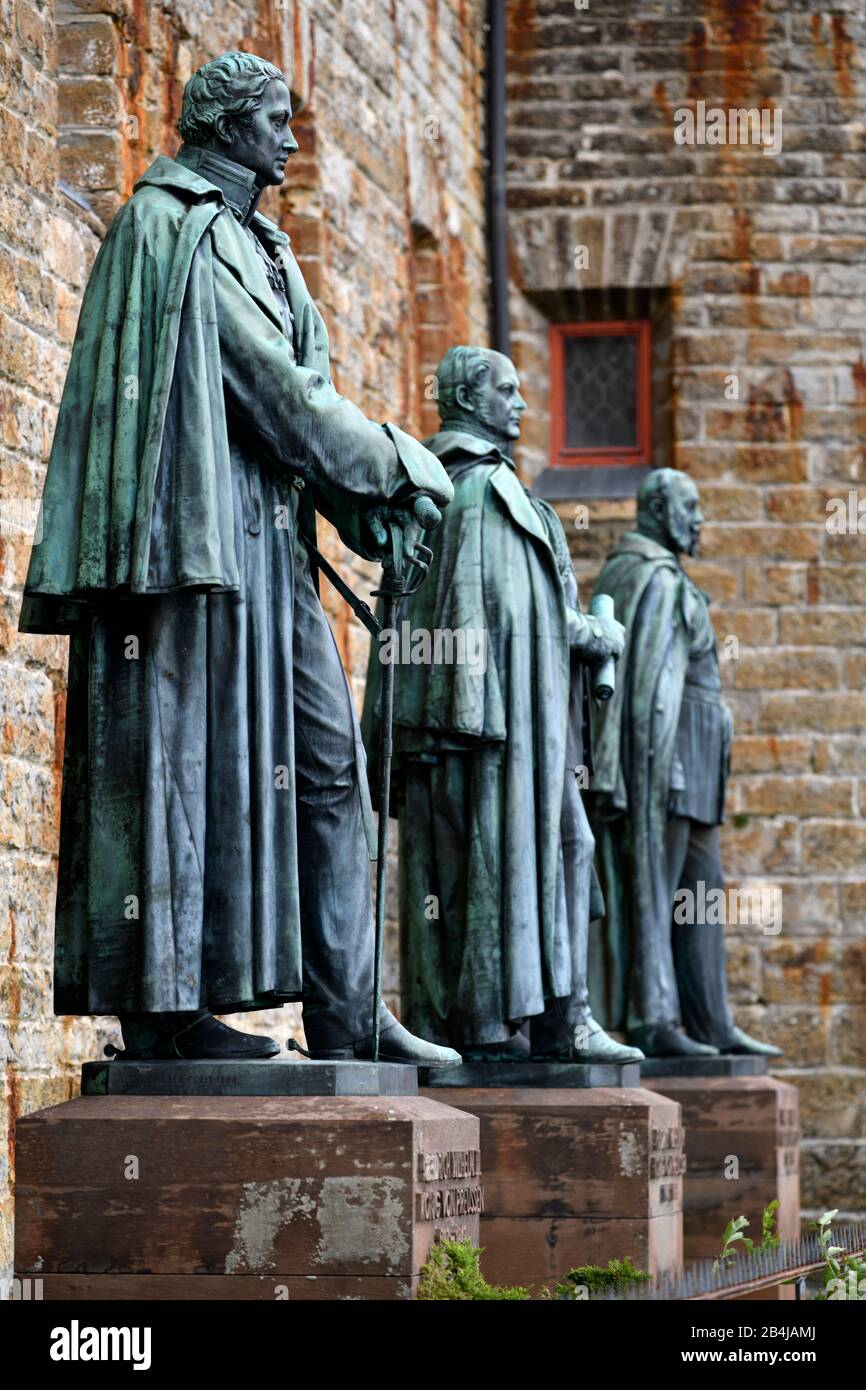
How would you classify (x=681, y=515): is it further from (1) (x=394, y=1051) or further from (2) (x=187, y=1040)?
(2) (x=187, y=1040)

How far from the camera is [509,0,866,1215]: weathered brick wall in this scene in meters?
14.9

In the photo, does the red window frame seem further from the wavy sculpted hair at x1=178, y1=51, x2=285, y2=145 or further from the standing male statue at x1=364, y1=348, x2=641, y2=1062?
the wavy sculpted hair at x1=178, y1=51, x2=285, y2=145

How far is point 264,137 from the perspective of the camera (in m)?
6.02

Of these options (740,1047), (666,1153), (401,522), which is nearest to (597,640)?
(666,1153)

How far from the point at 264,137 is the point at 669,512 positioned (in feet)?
18.4

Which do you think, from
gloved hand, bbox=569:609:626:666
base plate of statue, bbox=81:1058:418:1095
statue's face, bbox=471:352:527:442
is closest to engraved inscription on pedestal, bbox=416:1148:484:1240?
base plate of statue, bbox=81:1058:418:1095

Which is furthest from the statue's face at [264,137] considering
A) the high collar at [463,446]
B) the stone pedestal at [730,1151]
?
the stone pedestal at [730,1151]

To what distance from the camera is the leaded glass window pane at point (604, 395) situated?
52.3 ft

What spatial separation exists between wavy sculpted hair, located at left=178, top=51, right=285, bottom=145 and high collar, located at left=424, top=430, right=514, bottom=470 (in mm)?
2481

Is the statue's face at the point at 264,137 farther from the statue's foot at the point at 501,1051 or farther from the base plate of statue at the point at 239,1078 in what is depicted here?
the statue's foot at the point at 501,1051

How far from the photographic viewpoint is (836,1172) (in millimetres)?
14727
